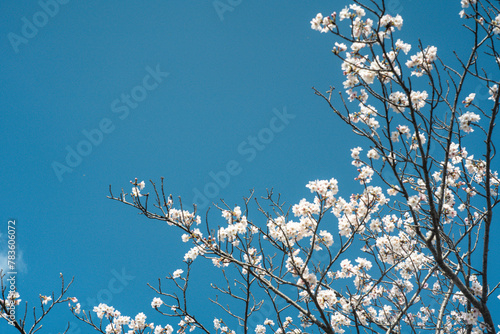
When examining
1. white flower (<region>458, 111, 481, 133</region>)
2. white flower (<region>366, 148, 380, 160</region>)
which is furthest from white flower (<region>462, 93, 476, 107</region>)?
white flower (<region>366, 148, 380, 160</region>)

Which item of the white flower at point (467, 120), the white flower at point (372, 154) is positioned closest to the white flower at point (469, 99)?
the white flower at point (467, 120)

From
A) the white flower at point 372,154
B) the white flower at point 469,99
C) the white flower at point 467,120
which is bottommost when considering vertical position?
the white flower at point 372,154

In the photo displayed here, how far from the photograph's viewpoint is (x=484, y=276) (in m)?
3.65

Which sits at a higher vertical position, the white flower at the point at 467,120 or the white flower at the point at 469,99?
the white flower at the point at 469,99

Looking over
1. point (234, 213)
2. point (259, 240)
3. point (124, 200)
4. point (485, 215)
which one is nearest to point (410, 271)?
point (485, 215)

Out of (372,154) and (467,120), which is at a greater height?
(467,120)

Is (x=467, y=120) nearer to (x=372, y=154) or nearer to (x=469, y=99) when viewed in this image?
(x=469, y=99)

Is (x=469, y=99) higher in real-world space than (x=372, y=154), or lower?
higher

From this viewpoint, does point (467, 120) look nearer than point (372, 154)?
Yes

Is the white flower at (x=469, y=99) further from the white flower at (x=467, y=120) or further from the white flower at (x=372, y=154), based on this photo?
the white flower at (x=372, y=154)

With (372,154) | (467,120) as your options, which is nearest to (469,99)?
(467,120)

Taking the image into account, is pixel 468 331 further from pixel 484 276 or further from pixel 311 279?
pixel 311 279

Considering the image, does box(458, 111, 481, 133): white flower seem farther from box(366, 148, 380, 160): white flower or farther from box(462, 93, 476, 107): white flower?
box(366, 148, 380, 160): white flower

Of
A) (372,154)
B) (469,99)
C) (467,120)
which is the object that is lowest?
(372,154)
